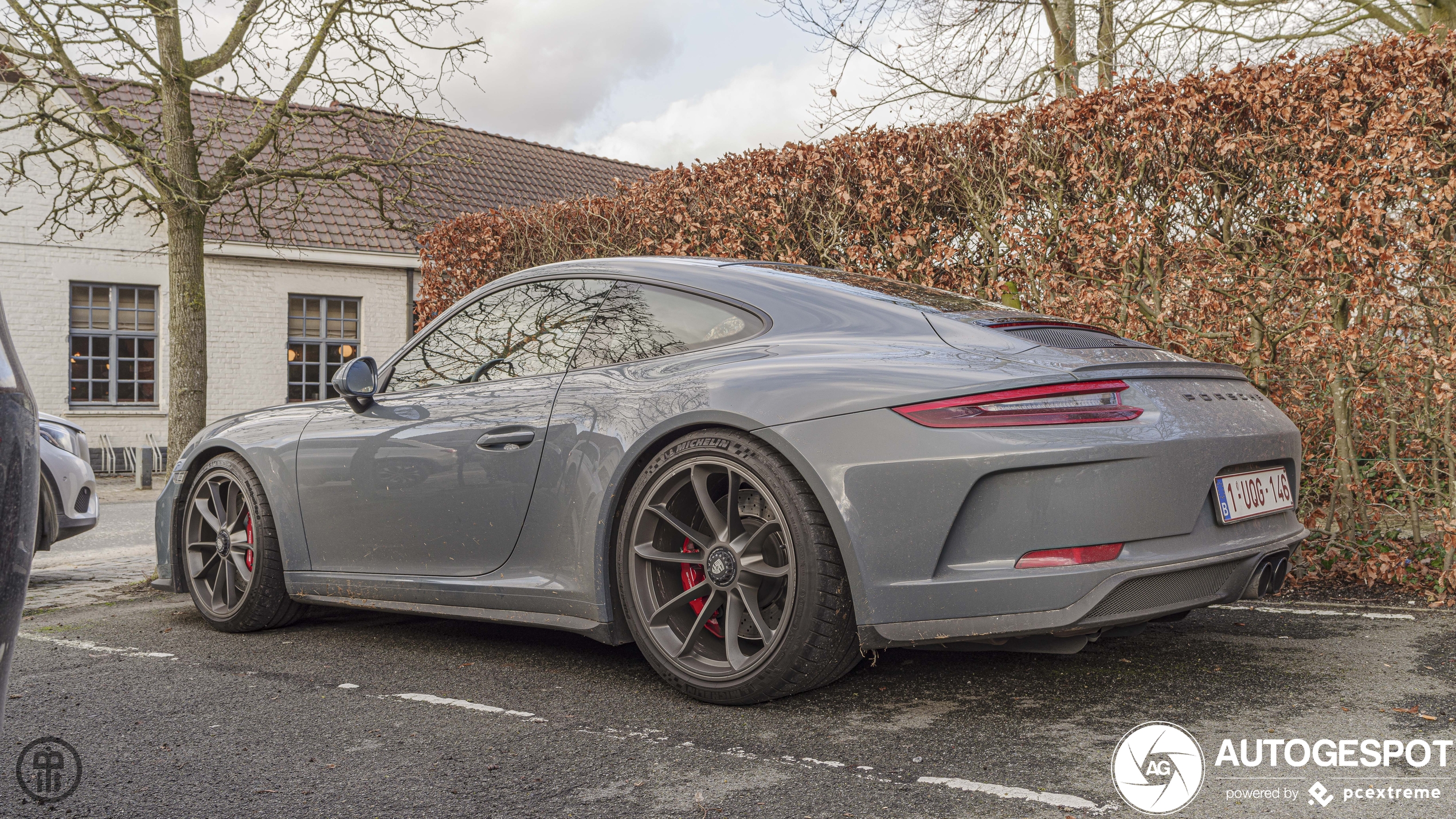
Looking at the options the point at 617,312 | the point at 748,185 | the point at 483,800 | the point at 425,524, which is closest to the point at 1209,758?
the point at 483,800

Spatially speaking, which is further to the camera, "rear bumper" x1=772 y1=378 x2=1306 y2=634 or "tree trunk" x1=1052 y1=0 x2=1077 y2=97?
"tree trunk" x1=1052 y1=0 x2=1077 y2=97

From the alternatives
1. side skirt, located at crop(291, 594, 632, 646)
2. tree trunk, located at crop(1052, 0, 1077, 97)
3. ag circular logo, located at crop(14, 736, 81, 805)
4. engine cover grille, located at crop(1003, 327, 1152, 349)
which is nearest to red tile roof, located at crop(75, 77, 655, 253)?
tree trunk, located at crop(1052, 0, 1077, 97)

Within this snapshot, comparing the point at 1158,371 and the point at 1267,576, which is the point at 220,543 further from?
the point at 1267,576

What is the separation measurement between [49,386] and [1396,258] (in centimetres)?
1913

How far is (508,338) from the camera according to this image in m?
4.17

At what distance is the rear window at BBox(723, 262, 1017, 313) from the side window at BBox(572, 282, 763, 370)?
10.9 inches

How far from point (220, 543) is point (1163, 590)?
3905mm

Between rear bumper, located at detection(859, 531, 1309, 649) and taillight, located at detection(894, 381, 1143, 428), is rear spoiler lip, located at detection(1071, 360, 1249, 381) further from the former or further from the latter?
rear bumper, located at detection(859, 531, 1309, 649)

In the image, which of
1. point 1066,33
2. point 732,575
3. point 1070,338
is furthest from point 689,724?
point 1066,33

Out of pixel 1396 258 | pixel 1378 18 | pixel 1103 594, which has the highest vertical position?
pixel 1378 18

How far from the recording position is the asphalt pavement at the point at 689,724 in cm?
258

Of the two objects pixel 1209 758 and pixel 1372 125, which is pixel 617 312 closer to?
pixel 1209 758

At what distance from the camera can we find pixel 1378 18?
12.4 meters

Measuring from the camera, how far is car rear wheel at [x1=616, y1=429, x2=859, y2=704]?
3.12 metres
